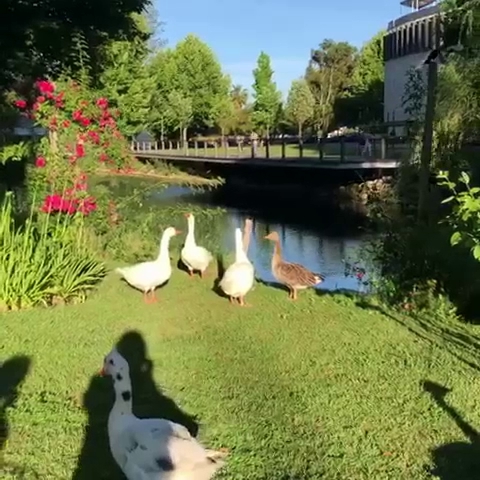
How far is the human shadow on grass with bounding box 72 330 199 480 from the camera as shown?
3902 mm

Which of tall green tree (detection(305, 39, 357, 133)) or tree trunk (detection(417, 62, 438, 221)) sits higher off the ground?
tall green tree (detection(305, 39, 357, 133))

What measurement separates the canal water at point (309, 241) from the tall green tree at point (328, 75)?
25.7 m

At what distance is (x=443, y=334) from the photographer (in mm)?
6441

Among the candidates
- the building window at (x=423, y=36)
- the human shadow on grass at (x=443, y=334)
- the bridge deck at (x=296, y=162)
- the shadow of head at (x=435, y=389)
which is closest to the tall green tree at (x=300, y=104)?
the building window at (x=423, y=36)

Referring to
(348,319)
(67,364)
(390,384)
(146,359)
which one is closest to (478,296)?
(348,319)

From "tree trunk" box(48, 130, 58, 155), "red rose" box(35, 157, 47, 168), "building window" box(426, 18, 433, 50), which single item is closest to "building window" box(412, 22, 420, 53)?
"building window" box(426, 18, 433, 50)

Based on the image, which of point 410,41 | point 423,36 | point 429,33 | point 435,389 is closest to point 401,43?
point 410,41

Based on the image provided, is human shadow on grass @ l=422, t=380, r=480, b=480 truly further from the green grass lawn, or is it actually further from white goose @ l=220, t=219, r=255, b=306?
white goose @ l=220, t=219, r=255, b=306

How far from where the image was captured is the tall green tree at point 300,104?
5119 cm

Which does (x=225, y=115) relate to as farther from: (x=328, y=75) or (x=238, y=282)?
(x=238, y=282)

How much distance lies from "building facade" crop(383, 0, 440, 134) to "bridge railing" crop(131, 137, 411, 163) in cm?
557

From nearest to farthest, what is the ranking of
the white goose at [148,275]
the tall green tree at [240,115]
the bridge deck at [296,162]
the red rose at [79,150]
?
the white goose at [148,275]
the red rose at [79,150]
the bridge deck at [296,162]
the tall green tree at [240,115]

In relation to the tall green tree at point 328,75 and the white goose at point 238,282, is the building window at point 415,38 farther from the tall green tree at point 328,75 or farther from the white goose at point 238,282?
the white goose at point 238,282

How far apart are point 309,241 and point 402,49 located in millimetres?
29644
